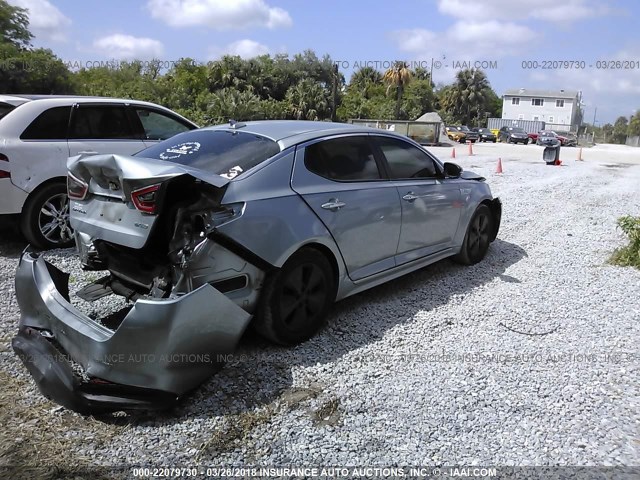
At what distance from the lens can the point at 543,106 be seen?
82.3 metres

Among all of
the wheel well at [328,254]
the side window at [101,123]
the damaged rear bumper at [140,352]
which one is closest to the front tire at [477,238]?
the wheel well at [328,254]

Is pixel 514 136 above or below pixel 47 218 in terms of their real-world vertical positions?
above

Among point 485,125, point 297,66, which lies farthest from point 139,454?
point 485,125

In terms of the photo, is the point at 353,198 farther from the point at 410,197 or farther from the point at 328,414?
the point at 328,414

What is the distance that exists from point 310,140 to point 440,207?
5.88 feet

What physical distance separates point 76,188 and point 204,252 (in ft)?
4.34

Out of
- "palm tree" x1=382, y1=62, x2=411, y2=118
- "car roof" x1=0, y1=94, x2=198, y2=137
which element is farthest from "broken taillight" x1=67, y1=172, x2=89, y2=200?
"palm tree" x1=382, y1=62, x2=411, y2=118

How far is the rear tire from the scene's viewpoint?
3.63m

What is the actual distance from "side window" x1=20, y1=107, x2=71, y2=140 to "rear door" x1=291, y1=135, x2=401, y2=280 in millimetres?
A: 3567

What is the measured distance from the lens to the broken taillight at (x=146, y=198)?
316 centimetres

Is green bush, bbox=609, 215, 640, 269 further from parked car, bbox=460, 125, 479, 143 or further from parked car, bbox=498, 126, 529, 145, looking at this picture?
parked car, bbox=498, 126, 529, 145

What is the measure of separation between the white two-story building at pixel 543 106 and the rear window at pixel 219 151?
85.5m

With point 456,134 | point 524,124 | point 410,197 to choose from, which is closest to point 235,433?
point 410,197

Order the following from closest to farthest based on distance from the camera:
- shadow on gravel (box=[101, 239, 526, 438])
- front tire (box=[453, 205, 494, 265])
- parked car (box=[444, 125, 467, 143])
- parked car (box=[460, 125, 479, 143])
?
shadow on gravel (box=[101, 239, 526, 438])
front tire (box=[453, 205, 494, 265])
parked car (box=[444, 125, 467, 143])
parked car (box=[460, 125, 479, 143])
